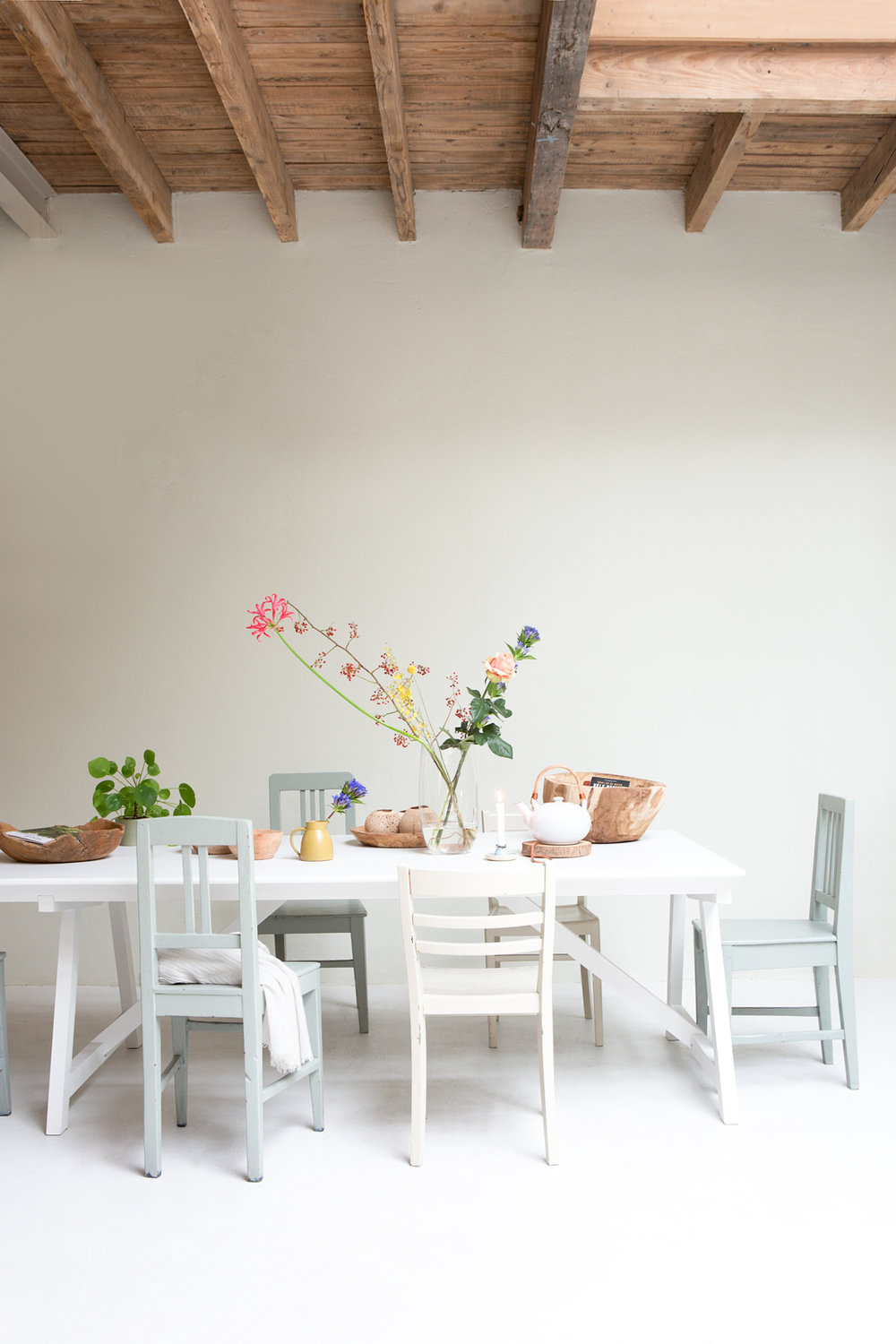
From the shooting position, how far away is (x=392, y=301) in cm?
396

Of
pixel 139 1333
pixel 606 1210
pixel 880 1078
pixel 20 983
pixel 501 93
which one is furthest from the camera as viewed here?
pixel 20 983

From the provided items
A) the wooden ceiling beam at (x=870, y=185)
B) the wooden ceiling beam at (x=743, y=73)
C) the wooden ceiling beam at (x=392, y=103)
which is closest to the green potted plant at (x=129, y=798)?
the wooden ceiling beam at (x=392, y=103)

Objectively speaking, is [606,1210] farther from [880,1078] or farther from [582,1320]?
[880,1078]

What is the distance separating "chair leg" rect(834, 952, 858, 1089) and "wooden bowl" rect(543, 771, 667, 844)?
2.18 feet

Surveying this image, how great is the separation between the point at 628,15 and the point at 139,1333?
3.48 m

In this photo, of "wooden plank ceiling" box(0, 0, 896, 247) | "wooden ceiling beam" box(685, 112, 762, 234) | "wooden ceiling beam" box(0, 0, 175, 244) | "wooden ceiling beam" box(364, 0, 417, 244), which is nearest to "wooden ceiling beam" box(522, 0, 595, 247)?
"wooden plank ceiling" box(0, 0, 896, 247)

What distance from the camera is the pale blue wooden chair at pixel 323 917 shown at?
Result: 125 inches

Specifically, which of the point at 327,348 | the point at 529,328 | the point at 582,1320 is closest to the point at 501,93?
the point at 529,328

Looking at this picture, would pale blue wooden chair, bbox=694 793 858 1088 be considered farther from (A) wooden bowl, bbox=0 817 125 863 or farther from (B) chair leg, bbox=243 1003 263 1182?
(A) wooden bowl, bbox=0 817 125 863

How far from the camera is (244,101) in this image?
307 centimetres

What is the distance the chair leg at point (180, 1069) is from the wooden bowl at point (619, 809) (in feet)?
4.12

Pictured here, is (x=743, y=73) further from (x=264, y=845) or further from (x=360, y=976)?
(x=360, y=976)

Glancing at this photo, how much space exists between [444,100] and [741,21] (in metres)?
0.99

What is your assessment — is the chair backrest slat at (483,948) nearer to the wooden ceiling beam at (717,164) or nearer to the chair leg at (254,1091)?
the chair leg at (254,1091)
